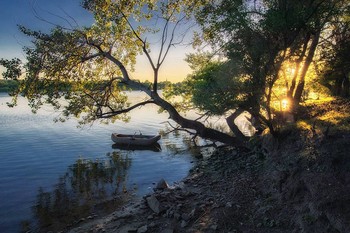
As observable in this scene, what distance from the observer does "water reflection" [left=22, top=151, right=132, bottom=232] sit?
16.1 metres

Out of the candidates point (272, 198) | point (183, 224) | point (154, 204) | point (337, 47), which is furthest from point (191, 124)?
point (337, 47)

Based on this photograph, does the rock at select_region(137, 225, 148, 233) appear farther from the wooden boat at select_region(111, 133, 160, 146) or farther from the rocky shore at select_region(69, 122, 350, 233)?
the wooden boat at select_region(111, 133, 160, 146)

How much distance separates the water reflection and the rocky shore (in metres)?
1.93

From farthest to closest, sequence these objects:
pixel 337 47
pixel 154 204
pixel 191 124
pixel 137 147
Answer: pixel 137 147 → pixel 191 124 → pixel 337 47 → pixel 154 204

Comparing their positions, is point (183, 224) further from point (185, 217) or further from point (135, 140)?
point (135, 140)

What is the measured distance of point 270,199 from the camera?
1158 cm

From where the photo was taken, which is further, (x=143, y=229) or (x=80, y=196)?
(x=80, y=196)

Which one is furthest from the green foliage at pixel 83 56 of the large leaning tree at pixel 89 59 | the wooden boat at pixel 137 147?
the wooden boat at pixel 137 147

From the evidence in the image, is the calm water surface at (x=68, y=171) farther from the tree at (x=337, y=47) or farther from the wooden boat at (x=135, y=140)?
the tree at (x=337, y=47)

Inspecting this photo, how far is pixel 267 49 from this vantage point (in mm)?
13508

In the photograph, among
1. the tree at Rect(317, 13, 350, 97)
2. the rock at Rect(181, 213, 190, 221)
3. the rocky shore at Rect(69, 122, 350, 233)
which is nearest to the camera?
the rocky shore at Rect(69, 122, 350, 233)

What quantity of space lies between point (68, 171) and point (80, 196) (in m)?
7.67

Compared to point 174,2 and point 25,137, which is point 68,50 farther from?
point 25,137

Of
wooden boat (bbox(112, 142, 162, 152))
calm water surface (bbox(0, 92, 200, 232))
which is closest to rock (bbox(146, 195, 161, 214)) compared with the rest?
calm water surface (bbox(0, 92, 200, 232))
